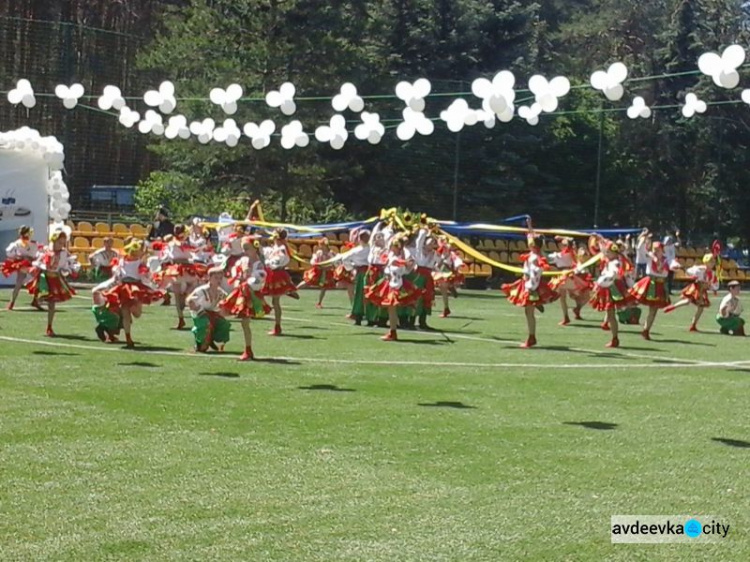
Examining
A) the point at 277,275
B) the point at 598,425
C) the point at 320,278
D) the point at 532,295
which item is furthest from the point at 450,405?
the point at 320,278

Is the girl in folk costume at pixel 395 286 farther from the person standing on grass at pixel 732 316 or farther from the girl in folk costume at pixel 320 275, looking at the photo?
the girl in folk costume at pixel 320 275

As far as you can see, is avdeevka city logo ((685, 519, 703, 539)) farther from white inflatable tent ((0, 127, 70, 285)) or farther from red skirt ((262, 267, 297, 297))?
white inflatable tent ((0, 127, 70, 285))

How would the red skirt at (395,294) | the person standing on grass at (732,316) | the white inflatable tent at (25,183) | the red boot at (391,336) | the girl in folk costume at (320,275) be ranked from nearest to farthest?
the red skirt at (395,294)
the red boot at (391,336)
the person standing on grass at (732,316)
the girl in folk costume at (320,275)
the white inflatable tent at (25,183)

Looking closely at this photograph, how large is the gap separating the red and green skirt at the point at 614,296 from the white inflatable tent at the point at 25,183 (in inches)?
569

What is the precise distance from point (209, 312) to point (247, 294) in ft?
2.48

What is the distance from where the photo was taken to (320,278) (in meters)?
24.8

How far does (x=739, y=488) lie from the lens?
26.0 feet

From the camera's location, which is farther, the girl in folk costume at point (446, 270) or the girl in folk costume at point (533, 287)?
the girl in folk costume at point (446, 270)

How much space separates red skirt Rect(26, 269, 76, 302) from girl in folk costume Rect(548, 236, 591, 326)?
803 centimetres

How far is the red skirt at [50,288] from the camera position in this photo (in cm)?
1734

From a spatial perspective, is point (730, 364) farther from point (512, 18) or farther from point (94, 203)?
point (512, 18)

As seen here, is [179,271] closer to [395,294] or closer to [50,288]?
[50,288]

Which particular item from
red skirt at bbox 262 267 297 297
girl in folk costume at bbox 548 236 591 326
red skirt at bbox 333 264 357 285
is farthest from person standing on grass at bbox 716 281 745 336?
red skirt at bbox 262 267 297 297

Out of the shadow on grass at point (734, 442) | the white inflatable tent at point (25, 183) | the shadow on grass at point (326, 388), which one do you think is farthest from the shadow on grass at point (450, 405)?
the white inflatable tent at point (25, 183)
